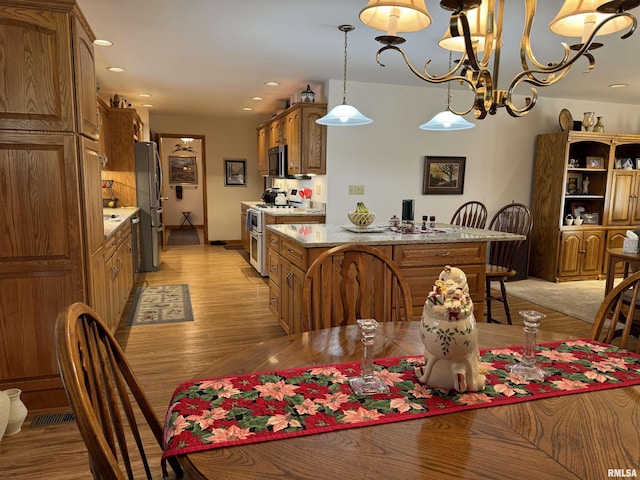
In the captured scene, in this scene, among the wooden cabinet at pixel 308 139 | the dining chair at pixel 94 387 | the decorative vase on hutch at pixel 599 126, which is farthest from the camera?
the decorative vase on hutch at pixel 599 126

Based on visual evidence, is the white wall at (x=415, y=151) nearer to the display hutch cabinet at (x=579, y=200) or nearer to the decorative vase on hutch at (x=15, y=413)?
the display hutch cabinet at (x=579, y=200)

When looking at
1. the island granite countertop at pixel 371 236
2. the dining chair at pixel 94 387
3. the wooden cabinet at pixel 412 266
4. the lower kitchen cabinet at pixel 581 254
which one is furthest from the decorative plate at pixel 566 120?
the dining chair at pixel 94 387

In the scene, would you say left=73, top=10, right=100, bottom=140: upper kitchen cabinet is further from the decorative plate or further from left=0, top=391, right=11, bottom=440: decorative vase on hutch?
the decorative plate

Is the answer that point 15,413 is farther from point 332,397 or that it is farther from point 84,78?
point 332,397

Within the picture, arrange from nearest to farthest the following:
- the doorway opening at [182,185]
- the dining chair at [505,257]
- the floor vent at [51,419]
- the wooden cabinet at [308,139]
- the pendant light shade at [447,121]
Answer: the floor vent at [51,419], the dining chair at [505,257], the pendant light shade at [447,121], the wooden cabinet at [308,139], the doorway opening at [182,185]

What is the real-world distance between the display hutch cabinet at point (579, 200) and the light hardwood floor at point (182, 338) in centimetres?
146

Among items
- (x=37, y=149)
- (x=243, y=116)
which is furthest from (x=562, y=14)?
(x=243, y=116)

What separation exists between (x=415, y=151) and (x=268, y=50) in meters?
2.24

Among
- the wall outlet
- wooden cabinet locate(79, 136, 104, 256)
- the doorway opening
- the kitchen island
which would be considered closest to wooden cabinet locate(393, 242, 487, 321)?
the kitchen island

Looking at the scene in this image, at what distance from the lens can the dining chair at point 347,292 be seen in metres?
1.63

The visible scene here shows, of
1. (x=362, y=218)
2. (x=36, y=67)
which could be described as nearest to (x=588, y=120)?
(x=362, y=218)

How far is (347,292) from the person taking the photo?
1.68 metres

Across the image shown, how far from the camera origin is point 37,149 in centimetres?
218

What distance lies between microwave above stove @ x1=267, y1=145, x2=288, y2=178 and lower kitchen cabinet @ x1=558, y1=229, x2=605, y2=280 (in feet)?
12.1
